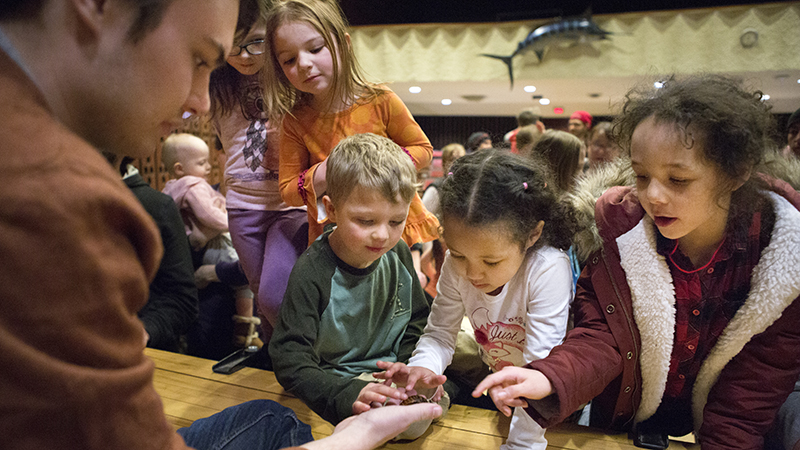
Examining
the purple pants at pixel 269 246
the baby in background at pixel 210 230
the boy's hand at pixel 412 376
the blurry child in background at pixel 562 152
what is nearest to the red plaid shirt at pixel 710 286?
the boy's hand at pixel 412 376

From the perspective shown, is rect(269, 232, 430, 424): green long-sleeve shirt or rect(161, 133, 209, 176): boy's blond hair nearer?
rect(269, 232, 430, 424): green long-sleeve shirt

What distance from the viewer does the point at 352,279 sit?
1.24 m

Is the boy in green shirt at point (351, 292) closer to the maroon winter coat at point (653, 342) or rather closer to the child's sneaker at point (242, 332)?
the maroon winter coat at point (653, 342)

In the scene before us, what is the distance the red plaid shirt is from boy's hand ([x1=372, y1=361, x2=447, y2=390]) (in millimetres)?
553

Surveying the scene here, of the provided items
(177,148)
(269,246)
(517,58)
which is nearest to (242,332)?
(269,246)

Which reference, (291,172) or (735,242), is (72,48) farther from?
(735,242)

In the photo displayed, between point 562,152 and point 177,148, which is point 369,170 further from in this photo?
point 177,148

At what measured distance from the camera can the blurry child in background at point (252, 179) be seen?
61.2 inches

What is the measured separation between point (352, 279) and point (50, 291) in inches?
33.3

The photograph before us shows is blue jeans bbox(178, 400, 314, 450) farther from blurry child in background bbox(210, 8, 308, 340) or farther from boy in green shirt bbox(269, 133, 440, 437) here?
blurry child in background bbox(210, 8, 308, 340)

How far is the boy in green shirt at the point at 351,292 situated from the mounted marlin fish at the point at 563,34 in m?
5.83

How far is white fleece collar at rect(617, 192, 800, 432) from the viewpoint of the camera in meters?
1.00

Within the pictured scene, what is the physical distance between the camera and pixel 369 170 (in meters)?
1.16

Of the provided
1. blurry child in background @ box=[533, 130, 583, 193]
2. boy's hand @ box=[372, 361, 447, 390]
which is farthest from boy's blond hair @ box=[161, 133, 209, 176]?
boy's hand @ box=[372, 361, 447, 390]
